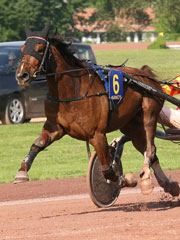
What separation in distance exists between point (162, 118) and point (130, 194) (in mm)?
1370

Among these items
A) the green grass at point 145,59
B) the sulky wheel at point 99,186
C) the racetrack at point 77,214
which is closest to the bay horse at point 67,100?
the sulky wheel at point 99,186

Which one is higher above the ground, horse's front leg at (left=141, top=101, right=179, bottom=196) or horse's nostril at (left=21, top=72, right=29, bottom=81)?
horse's nostril at (left=21, top=72, right=29, bottom=81)

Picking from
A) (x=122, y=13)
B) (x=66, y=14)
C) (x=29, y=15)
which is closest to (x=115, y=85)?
(x=29, y=15)

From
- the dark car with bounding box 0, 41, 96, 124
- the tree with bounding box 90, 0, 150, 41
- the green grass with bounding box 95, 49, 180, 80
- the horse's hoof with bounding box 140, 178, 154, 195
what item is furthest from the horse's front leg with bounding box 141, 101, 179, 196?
the tree with bounding box 90, 0, 150, 41

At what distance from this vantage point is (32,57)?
6.49 metres

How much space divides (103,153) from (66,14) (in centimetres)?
6125

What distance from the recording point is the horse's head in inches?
250

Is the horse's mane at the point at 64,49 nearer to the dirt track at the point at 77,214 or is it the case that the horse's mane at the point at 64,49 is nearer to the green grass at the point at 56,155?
the dirt track at the point at 77,214

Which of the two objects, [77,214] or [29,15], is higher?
[77,214]

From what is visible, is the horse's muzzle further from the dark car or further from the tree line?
the tree line

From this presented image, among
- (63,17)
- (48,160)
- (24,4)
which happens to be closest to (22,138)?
(48,160)

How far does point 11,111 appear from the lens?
15.5 metres

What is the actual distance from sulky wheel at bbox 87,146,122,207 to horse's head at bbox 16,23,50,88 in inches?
59.3

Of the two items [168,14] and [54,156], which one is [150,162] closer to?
[54,156]
